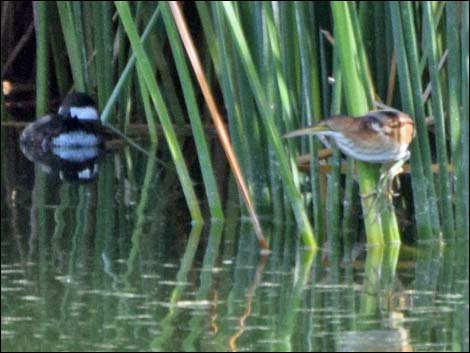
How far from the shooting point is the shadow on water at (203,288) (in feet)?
11.7

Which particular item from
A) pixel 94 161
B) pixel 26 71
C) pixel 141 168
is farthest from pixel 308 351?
pixel 26 71

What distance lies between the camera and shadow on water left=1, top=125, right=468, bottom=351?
3.56 metres

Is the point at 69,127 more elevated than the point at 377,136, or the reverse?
the point at 69,127

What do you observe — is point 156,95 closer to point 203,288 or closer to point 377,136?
point 377,136

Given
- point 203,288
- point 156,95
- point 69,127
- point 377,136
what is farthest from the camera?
point 69,127

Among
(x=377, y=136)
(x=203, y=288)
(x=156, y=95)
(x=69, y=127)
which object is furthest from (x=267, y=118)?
(x=69, y=127)

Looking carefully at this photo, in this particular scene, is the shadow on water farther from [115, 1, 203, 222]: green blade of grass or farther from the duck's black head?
the duck's black head

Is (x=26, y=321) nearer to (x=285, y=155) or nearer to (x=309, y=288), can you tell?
Answer: (x=309, y=288)

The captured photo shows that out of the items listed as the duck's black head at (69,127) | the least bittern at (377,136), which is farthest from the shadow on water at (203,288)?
the duck's black head at (69,127)

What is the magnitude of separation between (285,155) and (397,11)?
60 cm

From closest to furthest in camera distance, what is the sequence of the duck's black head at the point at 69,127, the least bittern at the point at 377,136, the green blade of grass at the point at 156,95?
the least bittern at the point at 377,136, the green blade of grass at the point at 156,95, the duck's black head at the point at 69,127

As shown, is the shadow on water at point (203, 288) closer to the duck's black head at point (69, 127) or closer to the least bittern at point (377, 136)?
the least bittern at point (377, 136)

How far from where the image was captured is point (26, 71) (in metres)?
10.1

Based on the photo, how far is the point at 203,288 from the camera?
4.17 meters
